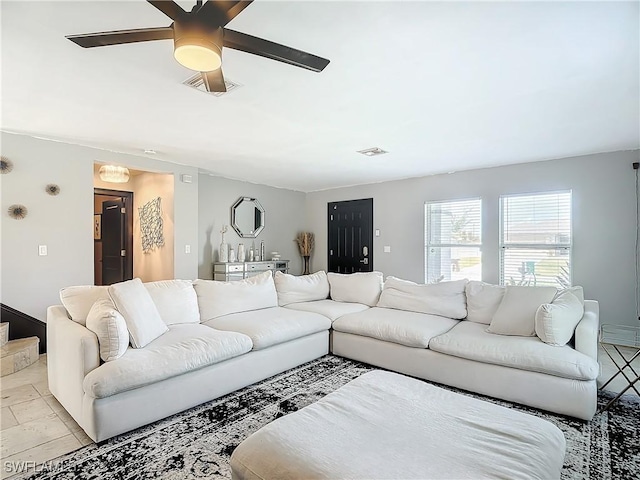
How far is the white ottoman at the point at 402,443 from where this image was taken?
129cm

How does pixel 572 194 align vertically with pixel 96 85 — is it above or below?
below

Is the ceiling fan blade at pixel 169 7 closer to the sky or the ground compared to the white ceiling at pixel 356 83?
closer to the ground

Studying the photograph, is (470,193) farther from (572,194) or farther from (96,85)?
(96,85)

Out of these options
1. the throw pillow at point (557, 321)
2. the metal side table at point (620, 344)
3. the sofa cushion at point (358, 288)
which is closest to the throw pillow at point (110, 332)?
the sofa cushion at point (358, 288)

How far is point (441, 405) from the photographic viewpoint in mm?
1774

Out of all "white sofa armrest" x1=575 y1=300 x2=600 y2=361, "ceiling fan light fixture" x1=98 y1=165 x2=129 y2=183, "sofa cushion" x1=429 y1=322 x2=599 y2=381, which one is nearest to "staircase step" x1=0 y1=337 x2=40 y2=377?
"ceiling fan light fixture" x1=98 y1=165 x2=129 y2=183

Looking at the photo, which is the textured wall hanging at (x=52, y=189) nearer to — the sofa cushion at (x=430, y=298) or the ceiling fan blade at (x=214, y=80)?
the ceiling fan blade at (x=214, y=80)

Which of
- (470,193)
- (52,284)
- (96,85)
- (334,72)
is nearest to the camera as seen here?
(334,72)

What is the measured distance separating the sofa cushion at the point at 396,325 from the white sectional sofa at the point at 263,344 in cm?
1

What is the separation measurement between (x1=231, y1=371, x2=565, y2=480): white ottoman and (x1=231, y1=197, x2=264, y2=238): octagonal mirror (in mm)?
5222

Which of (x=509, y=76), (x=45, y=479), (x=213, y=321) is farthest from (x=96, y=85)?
(x=509, y=76)

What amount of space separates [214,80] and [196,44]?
20.0 inches

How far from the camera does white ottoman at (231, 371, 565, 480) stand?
4.23ft

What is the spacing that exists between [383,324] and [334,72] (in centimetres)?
227
